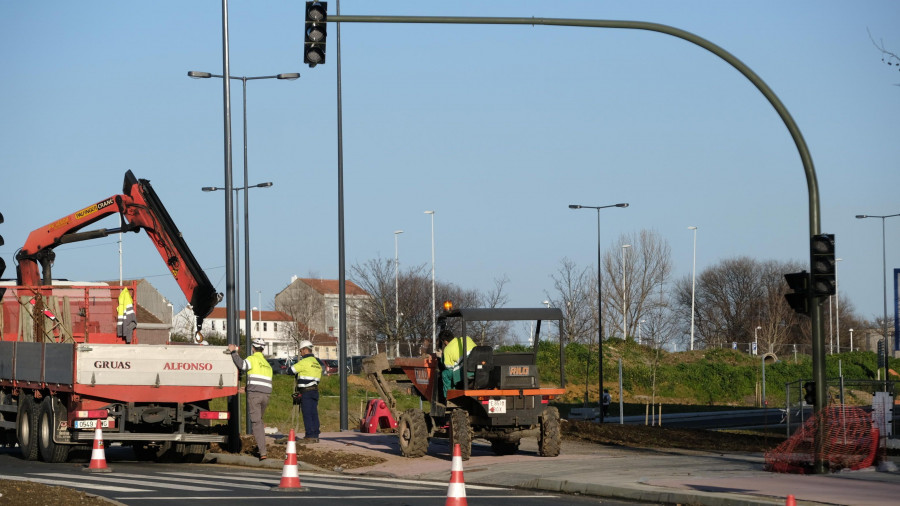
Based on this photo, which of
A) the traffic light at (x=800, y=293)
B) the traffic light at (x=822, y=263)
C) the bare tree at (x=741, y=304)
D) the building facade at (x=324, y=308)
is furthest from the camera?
the bare tree at (x=741, y=304)

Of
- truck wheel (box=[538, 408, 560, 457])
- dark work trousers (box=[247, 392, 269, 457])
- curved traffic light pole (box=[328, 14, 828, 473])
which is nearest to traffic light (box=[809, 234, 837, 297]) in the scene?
curved traffic light pole (box=[328, 14, 828, 473])

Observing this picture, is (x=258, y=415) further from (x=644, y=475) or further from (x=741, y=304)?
(x=741, y=304)

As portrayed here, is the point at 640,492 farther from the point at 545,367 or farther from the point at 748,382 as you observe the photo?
the point at 748,382

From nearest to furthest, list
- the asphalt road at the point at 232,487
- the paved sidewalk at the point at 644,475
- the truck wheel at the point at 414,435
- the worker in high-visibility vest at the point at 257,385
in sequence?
the paved sidewalk at the point at 644,475 < the asphalt road at the point at 232,487 < the truck wheel at the point at 414,435 < the worker in high-visibility vest at the point at 257,385

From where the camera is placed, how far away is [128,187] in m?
22.3

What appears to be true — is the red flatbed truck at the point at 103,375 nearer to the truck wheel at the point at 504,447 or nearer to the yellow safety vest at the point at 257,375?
the yellow safety vest at the point at 257,375

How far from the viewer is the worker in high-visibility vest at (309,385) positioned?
2039 centimetres

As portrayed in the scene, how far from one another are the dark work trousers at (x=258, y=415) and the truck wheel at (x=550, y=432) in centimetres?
412

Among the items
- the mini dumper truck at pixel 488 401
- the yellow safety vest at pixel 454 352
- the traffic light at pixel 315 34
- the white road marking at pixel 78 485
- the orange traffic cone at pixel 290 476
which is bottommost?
the white road marking at pixel 78 485

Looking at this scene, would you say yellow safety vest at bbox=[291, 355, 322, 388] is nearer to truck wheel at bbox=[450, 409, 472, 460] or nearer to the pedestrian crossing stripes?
the pedestrian crossing stripes

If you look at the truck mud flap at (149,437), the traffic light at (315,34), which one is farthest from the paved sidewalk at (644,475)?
the traffic light at (315,34)

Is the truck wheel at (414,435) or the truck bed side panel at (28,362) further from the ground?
the truck bed side panel at (28,362)

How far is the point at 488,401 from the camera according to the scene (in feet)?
57.5

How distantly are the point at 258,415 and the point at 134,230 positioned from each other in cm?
558
